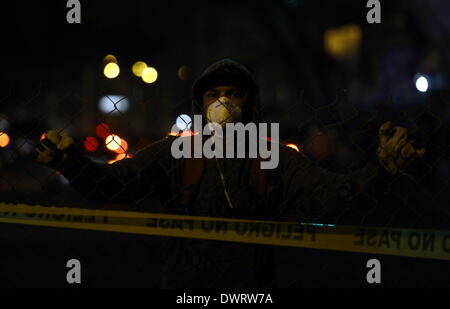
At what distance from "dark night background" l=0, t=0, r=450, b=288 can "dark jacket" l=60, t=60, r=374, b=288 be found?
207mm

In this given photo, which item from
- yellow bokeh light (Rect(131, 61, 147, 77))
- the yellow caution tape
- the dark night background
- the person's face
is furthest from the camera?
yellow bokeh light (Rect(131, 61, 147, 77))

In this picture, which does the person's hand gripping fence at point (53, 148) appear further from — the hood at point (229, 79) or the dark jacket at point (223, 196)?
the hood at point (229, 79)

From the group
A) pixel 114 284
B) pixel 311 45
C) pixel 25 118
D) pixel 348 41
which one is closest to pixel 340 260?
pixel 114 284

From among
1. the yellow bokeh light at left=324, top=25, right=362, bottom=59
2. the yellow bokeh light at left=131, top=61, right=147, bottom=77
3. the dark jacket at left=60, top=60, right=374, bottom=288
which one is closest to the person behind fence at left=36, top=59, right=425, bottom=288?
the dark jacket at left=60, top=60, right=374, bottom=288

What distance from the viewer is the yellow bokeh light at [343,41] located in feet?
68.3

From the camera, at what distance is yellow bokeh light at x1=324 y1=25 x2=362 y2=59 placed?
2082 centimetres

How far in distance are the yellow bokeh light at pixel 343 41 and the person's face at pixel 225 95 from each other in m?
19.0

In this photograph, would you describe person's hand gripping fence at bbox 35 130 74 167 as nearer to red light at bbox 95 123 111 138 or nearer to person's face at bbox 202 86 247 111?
red light at bbox 95 123 111 138

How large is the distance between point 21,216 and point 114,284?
3.06m

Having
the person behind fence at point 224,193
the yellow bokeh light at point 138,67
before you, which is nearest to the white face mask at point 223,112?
the person behind fence at point 224,193

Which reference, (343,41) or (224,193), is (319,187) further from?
(343,41)

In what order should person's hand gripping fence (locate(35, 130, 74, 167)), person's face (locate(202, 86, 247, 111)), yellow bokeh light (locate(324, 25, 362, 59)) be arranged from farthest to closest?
1. yellow bokeh light (locate(324, 25, 362, 59))
2. person's face (locate(202, 86, 247, 111))
3. person's hand gripping fence (locate(35, 130, 74, 167))
